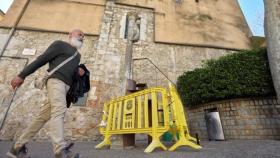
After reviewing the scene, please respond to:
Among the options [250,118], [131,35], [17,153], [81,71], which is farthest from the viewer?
[131,35]

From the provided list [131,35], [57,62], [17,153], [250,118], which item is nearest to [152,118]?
[57,62]

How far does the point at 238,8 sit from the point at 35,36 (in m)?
12.7

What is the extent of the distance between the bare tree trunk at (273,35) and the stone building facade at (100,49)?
425cm

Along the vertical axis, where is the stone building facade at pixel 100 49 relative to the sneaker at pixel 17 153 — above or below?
above

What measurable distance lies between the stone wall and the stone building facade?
3415 millimetres

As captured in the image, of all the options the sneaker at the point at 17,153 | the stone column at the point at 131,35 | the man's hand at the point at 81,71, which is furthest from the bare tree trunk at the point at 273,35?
the sneaker at the point at 17,153

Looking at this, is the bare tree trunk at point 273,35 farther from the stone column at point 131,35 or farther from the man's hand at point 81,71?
the stone column at point 131,35

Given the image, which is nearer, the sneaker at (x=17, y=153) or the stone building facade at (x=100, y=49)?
the sneaker at (x=17, y=153)

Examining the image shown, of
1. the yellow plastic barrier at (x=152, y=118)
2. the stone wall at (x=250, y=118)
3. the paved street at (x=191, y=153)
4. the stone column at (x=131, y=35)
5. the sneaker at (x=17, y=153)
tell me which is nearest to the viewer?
the sneaker at (x=17, y=153)

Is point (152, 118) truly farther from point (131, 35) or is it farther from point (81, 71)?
point (131, 35)

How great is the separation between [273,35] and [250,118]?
2.51m

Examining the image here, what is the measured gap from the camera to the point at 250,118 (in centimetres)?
536

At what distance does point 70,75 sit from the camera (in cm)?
221

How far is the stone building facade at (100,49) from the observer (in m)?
7.30
